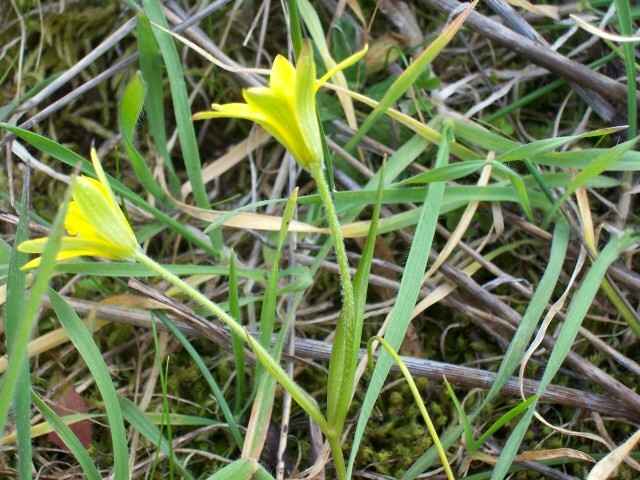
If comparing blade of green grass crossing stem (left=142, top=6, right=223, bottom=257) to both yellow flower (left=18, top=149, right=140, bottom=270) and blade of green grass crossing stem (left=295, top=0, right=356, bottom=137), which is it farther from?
yellow flower (left=18, top=149, right=140, bottom=270)

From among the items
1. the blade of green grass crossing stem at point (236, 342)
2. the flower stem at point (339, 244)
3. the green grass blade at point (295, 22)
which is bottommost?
the blade of green grass crossing stem at point (236, 342)

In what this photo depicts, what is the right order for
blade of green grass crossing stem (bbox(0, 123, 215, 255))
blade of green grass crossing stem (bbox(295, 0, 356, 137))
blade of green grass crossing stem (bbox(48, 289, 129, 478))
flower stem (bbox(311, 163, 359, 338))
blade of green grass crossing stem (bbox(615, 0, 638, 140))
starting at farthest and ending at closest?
1. blade of green grass crossing stem (bbox(295, 0, 356, 137))
2. blade of green grass crossing stem (bbox(615, 0, 638, 140))
3. blade of green grass crossing stem (bbox(0, 123, 215, 255))
4. blade of green grass crossing stem (bbox(48, 289, 129, 478))
5. flower stem (bbox(311, 163, 359, 338))

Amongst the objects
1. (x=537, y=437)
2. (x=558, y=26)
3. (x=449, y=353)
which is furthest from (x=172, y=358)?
(x=558, y=26)

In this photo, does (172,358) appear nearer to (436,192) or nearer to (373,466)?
(373,466)

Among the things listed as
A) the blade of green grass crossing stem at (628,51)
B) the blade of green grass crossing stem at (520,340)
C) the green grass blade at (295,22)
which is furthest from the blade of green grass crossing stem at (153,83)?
the blade of green grass crossing stem at (628,51)

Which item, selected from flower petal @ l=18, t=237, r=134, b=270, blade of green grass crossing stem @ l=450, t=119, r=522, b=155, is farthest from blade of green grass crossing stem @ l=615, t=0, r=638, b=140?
flower petal @ l=18, t=237, r=134, b=270

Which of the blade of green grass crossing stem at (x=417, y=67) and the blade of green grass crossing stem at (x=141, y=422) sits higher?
the blade of green grass crossing stem at (x=417, y=67)

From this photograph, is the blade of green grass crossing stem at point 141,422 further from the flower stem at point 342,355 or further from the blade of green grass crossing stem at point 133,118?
the blade of green grass crossing stem at point 133,118
